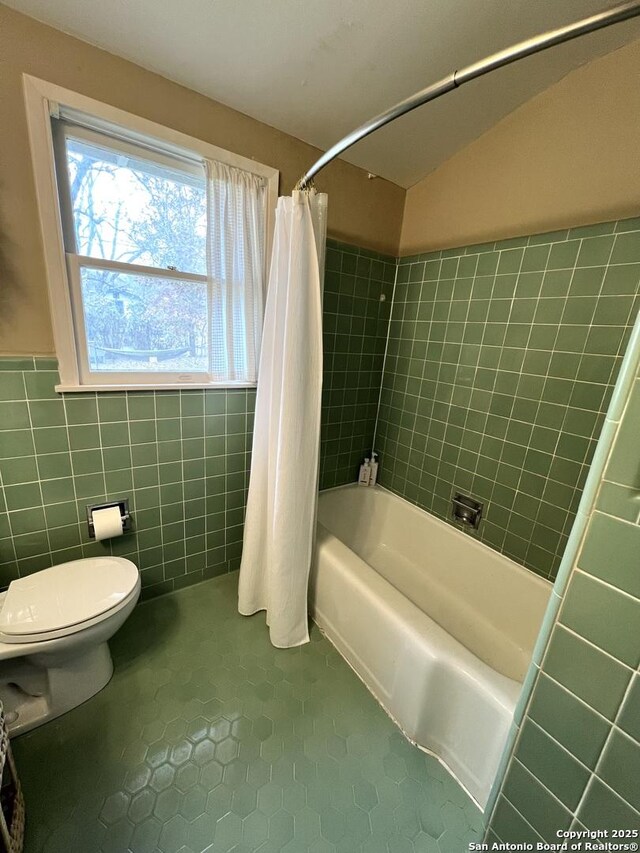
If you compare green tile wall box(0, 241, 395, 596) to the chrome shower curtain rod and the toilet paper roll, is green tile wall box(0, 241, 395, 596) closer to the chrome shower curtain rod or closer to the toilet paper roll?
the toilet paper roll

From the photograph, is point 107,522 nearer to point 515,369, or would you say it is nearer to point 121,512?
point 121,512

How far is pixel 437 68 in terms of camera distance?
1.20 meters

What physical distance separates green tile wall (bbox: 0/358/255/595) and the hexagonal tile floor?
456 millimetres

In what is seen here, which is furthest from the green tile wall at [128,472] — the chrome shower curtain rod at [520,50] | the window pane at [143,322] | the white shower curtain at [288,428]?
the chrome shower curtain rod at [520,50]

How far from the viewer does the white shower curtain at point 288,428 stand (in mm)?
1218

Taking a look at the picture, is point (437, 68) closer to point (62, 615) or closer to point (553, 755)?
point (553, 755)

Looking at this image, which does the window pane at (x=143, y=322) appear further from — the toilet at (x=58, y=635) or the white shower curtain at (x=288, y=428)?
the toilet at (x=58, y=635)

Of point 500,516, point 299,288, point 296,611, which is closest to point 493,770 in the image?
point 296,611

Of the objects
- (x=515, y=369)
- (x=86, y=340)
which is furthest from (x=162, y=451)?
(x=515, y=369)

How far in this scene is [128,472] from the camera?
1465 mm

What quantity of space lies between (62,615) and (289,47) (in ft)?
6.68

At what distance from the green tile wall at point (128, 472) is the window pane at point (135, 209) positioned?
1.72ft

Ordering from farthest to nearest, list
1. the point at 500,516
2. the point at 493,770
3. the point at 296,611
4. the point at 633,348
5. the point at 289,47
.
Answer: the point at 500,516
the point at 296,611
the point at 289,47
the point at 493,770
the point at 633,348

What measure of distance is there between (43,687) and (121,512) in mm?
634
